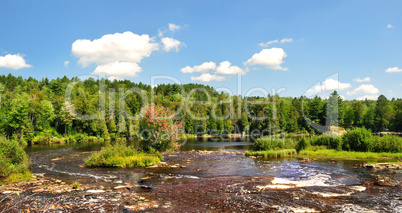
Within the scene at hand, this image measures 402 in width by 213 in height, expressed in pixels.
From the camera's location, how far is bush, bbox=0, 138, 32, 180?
20.4m

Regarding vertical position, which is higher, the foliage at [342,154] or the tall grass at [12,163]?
the tall grass at [12,163]

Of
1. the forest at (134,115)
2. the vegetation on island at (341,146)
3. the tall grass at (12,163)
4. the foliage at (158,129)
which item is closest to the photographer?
the tall grass at (12,163)

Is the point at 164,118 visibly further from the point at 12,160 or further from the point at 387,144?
the point at 387,144

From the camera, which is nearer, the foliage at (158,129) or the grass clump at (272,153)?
the foliage at (158,129)

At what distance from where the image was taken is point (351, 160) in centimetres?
3078

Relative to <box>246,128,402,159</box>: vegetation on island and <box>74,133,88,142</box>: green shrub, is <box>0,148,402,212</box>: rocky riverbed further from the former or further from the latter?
<box>74,133,88,142</box>: green shrub

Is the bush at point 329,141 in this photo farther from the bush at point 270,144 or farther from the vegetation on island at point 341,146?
the bush at point 270,144

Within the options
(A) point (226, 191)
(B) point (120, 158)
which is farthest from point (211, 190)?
(B) point (120, 158)

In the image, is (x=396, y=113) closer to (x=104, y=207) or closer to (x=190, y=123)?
(x=190, y=123)

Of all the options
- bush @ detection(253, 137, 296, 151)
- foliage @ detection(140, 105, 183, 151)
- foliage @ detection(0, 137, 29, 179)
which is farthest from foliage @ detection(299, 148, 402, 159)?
foliage @ detection(0, 137, 29, 179)

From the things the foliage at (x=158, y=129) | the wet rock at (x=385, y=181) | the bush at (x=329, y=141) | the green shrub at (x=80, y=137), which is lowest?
the wet rock at (x=385, y=181)

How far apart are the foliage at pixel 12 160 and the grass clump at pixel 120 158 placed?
6.46 meters

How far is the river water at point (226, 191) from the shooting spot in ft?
44.8

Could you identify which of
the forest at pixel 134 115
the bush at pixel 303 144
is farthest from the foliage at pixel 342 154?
the forest at pixel 134 115
